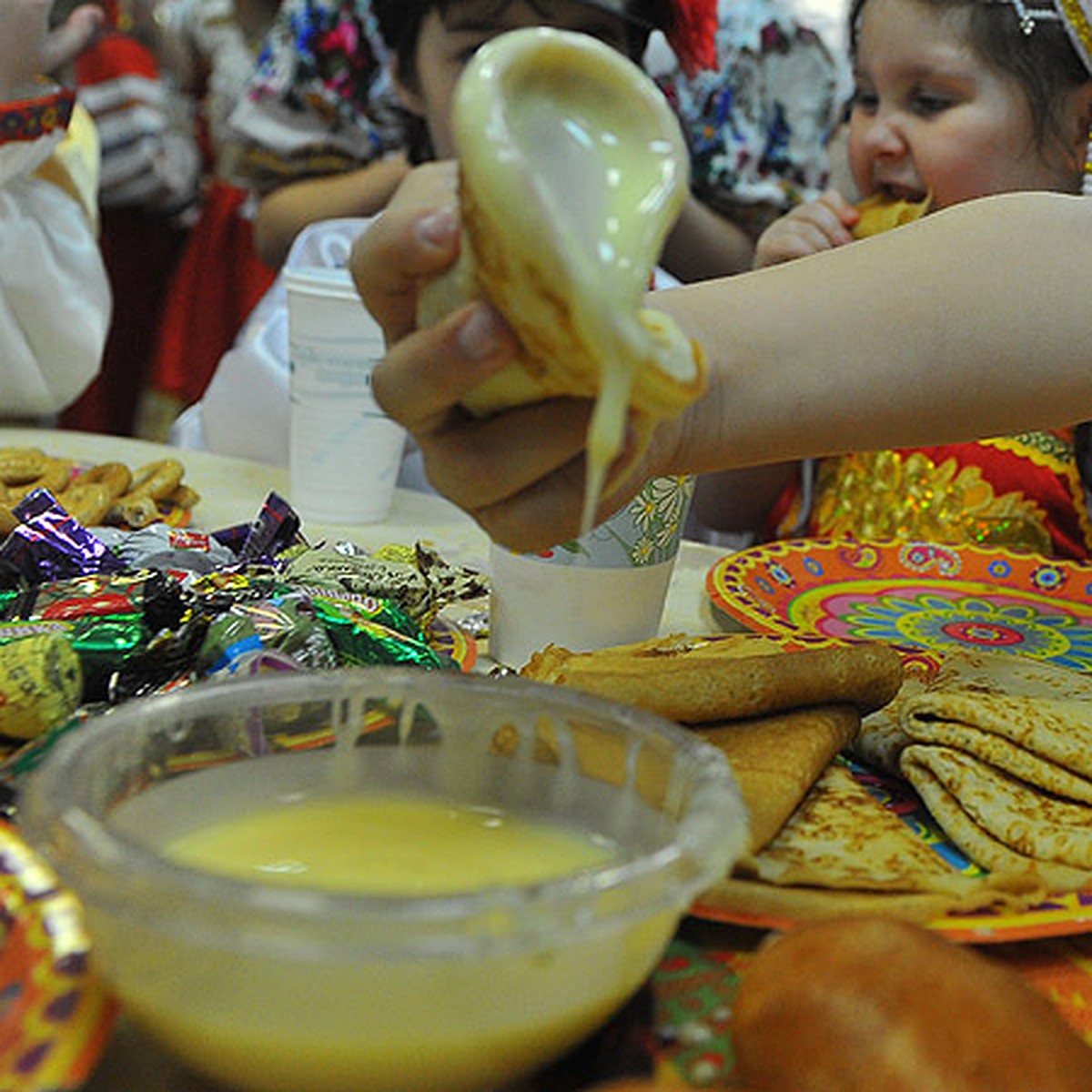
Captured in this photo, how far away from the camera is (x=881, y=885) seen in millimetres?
625

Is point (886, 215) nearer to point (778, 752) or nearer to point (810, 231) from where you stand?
→ point (810, 231)

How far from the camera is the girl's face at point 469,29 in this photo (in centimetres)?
210

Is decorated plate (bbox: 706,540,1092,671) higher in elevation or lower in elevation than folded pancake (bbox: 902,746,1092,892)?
lower

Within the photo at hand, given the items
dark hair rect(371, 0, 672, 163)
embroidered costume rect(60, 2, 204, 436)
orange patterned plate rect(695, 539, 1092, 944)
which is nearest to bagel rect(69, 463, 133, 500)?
orange patterned plate rect(695, 539, 1092, 944)

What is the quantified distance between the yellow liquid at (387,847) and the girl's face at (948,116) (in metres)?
1.35

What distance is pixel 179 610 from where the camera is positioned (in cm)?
83

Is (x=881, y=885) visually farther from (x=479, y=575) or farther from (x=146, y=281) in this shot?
(x=146, y=281)

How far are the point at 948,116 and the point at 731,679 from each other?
1170mm

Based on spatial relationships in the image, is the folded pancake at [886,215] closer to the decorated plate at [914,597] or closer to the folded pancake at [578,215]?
the decorated plate at [914,597]

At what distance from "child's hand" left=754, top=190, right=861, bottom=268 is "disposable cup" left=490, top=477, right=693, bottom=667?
70 centimetres

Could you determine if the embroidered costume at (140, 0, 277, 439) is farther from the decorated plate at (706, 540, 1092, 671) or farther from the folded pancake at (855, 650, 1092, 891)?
the folded pancake at (855, 650, 1092, 891)

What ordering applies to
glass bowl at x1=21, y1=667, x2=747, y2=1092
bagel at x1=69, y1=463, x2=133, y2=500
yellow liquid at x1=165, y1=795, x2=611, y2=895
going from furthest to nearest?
bagel at x1=69, y1=463, x2=133, y2=500, yellow liquid at x1=165, y1=795, x2=611, y2=895, glass bowl at x1=21, y1=667, x2=747, y2=1092

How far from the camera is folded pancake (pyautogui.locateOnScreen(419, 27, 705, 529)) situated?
56cm

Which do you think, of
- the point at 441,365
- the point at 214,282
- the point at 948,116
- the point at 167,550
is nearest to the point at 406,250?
the point at 441,365
